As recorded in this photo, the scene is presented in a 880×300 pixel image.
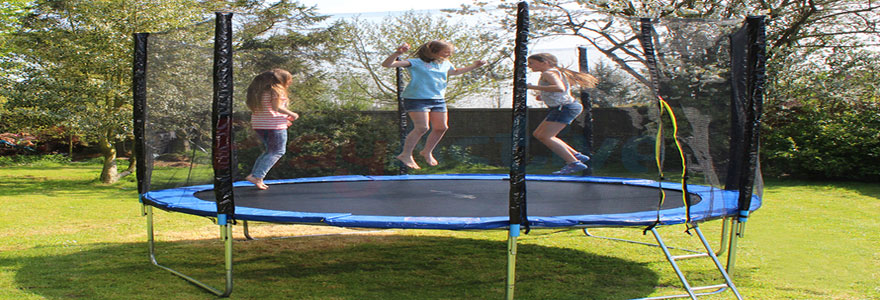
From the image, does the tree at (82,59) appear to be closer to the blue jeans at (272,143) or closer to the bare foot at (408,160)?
the bare foot at (408,160)

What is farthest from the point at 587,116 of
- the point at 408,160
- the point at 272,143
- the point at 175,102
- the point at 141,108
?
the point at 141,108

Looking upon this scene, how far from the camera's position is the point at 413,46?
167 inches

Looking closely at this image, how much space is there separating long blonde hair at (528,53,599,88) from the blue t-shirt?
70 cm

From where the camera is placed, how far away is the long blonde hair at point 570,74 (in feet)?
9.37

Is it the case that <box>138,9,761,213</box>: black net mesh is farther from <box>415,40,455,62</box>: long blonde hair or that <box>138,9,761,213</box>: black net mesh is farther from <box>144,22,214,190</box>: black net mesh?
<box>415,40,455,62</box>: long blonde hair

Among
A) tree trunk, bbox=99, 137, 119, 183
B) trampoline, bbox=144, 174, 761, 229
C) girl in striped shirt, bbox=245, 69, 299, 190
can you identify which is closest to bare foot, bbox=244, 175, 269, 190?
trampoline, bbox=144, 174, 761, 229

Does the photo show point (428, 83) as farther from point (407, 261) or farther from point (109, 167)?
point (109, 167)

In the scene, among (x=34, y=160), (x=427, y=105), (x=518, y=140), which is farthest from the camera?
(x=34, y=160)

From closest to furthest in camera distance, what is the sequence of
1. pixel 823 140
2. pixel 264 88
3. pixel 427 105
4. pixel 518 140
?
pixel 518 140 < pixel 264 88 < pixel 427 105 < pixel 823 140

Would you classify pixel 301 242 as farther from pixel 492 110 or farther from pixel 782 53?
pixel 782 53

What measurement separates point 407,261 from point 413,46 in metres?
1.70

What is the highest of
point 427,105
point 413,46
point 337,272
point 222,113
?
point 413,46

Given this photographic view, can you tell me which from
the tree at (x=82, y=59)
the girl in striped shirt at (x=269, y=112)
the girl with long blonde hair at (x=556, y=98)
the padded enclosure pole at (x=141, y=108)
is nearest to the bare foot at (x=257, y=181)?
the girl in striped shirt at (x=269, y=112)

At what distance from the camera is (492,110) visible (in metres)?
3.82
